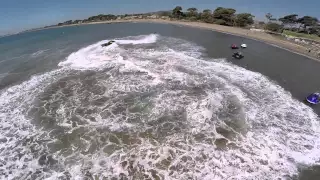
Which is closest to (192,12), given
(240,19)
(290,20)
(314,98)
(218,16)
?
Result: (218,16)

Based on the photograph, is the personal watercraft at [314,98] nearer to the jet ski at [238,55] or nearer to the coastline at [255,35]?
the coastline at [255,35]

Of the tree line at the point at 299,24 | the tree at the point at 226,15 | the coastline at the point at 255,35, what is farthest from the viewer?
the tree at the point at 226,15

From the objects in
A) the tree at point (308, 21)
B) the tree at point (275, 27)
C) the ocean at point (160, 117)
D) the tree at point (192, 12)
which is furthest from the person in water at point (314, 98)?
the tree at point (192, 12)

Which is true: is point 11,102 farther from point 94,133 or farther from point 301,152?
point 301,152

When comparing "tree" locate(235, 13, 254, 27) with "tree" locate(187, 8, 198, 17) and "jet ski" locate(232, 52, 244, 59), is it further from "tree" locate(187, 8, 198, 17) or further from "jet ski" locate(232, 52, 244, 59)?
"jet ski" locate(232, 52, 244, 59)

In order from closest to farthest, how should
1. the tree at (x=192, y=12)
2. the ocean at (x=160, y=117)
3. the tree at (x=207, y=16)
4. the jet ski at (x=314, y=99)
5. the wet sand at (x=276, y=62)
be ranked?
the ocean at (x=160, y=117)
the jet ski at (x=314, y=99)
the wet sand at (x=276, y=62)
the tree at (x=207, y=16)
the tree at (x=192, y=12)

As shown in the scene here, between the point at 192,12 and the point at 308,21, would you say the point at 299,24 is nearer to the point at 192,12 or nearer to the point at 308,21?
the point at 308,21

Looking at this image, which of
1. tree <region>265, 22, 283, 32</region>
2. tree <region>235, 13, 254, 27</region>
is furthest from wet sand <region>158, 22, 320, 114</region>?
tree <region>235, 13, 254, 27</region>
